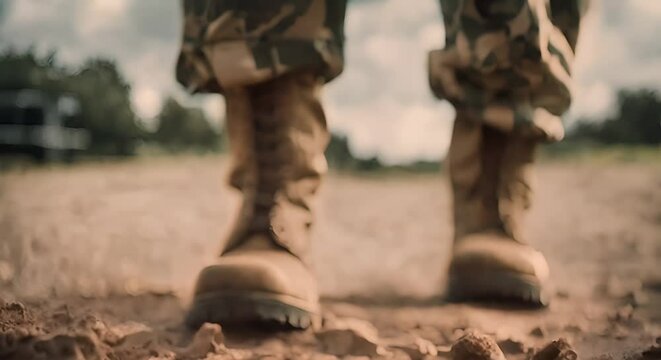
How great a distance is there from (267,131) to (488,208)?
1.42ft

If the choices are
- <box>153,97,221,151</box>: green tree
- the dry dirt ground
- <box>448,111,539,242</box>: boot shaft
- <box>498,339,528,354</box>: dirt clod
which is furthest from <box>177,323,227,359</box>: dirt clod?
<box>153,97,221,151</box>: green tree

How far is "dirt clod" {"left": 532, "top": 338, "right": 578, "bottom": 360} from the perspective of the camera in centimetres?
82

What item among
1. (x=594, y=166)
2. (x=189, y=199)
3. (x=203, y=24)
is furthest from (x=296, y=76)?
(x=594, y=166)

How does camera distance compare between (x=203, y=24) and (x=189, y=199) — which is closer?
(x=203, y=24)

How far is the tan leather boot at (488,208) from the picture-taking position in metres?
1.27

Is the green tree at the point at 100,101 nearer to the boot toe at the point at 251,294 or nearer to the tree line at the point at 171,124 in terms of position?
the tree line at the point at 171,124

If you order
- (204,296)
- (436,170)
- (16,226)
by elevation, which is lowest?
(436,170)

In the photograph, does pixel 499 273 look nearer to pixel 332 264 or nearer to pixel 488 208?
pixel 488 208

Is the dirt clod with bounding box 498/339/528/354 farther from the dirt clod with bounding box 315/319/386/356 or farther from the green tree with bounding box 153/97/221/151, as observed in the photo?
the green tree with bounding box 153/97/221/151

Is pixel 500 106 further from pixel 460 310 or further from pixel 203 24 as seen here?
pixel 203 24

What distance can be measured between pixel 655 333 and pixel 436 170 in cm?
353

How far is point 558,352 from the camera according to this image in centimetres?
82

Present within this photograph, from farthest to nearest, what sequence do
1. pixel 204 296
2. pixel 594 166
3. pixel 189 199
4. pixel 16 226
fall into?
pixel 594 166 → pixel 189 199 → pixel 16 226 → pixel 204 296

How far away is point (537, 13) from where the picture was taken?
120cm
